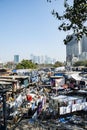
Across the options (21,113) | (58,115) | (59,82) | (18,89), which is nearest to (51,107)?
(58,115)

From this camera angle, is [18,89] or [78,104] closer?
[78,104]

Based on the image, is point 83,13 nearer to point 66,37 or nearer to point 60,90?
point 66,37

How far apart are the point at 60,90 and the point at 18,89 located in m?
6.32

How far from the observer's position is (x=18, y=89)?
121 ft

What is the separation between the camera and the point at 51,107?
69.9 feet

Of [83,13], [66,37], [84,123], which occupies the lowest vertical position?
[84,123]

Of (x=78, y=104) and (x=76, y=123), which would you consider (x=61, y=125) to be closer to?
(x=76, y=123)

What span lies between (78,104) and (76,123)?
3120mm

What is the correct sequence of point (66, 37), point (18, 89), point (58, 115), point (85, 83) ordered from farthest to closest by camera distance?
point (85, 83) → point (18, 89) → point (58, 115) → point (66, 37)

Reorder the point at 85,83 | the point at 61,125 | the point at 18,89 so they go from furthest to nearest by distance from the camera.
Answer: the point at 85,83
the point at 18,89
the point at 61,125

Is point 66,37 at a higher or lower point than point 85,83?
higher

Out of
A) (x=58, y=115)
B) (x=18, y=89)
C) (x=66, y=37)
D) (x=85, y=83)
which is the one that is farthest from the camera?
(x=85, y=83)

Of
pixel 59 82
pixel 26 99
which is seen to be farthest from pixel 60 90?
pixel 26 99

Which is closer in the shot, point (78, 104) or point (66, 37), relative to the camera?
point (66, 37)
